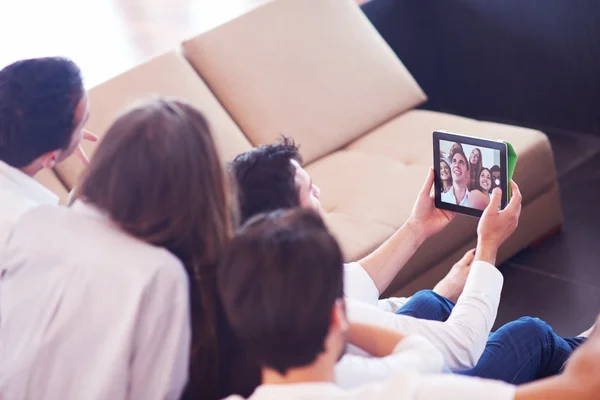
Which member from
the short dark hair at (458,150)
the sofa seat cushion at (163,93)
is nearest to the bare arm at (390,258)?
the short dark hair at (458,150)

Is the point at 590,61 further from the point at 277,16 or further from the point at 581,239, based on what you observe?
the point at 277,16

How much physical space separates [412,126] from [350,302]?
1.38 metres

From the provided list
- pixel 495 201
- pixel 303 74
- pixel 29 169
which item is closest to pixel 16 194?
pixel 29 169

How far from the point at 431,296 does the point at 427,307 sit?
46mm

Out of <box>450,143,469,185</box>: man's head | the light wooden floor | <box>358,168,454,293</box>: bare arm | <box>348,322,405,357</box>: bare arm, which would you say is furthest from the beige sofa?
the light wooden floor

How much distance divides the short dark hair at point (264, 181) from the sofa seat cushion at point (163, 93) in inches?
36.4

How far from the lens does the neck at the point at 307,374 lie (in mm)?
1146

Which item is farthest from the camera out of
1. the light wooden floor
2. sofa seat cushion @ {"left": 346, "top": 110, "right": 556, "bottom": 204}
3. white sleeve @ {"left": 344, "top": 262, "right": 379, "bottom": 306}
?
the light wooden floor

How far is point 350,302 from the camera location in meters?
1.59

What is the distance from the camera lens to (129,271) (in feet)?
4.15

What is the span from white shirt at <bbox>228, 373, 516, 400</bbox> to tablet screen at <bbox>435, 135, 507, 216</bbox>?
80cm

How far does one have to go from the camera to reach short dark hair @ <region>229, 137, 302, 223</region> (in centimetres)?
161

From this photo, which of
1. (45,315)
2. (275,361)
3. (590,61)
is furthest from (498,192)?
(590,61)

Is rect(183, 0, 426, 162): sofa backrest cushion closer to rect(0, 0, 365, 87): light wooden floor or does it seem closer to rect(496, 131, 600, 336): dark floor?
rect(496, 131, 600, 336): dark floor
